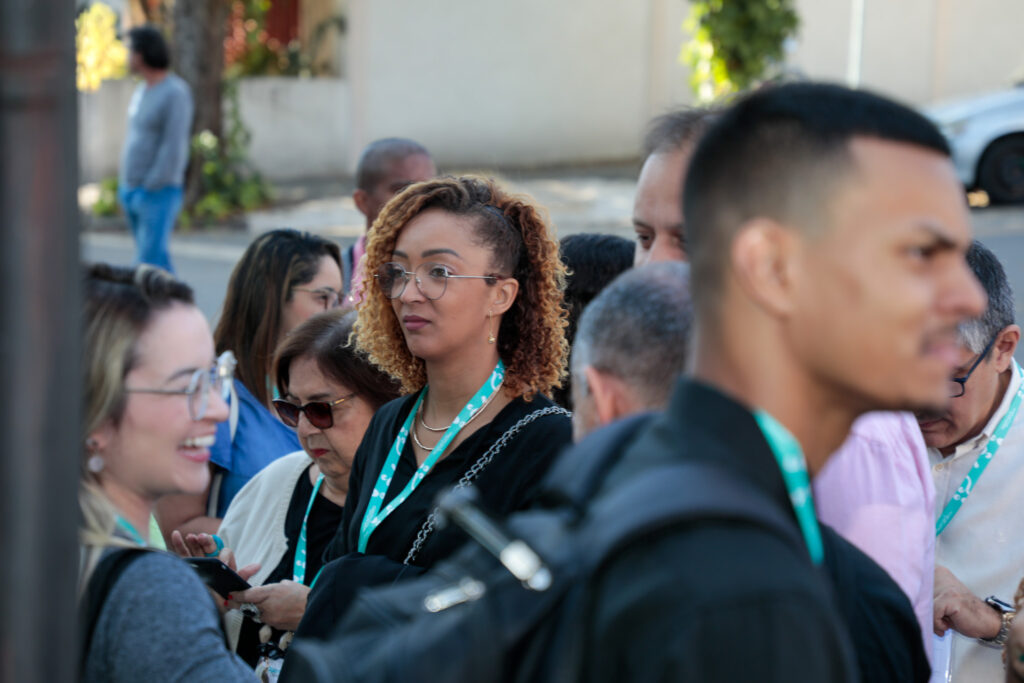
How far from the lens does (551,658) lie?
130 cm

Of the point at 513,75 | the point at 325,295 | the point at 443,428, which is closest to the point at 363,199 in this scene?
the point at 325,295

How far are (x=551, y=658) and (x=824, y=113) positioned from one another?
0.79 meters

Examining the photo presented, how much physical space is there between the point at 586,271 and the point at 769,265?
8.00 ft

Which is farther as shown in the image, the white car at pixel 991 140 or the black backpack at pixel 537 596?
the white car at pixel 991 140

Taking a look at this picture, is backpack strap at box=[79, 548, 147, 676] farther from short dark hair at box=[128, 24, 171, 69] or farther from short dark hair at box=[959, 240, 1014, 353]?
short dark hair at box=[128, 24, 171, 69]

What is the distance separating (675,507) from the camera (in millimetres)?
1243

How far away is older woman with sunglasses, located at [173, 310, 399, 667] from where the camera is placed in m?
3.50

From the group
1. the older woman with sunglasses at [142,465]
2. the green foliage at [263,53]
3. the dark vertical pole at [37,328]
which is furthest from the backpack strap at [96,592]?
the green foliage at [263,53]

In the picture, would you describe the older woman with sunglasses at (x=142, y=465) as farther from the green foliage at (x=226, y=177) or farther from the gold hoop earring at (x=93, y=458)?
the green foliage at (x=226, y=177)

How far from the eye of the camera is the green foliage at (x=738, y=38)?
14453mm

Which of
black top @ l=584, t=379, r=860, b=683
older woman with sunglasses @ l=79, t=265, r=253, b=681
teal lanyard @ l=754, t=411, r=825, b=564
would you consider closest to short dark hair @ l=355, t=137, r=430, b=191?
older woman with sunglasses @ l=79, t=265, r=253, b=681

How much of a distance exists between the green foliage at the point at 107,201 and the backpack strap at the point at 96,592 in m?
13.8

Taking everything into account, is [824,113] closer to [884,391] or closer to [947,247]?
[947,247]

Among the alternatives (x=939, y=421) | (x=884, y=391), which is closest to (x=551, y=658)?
(x=884, y=391)
